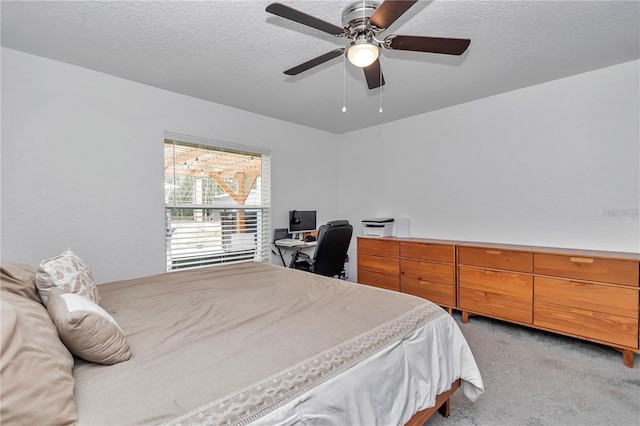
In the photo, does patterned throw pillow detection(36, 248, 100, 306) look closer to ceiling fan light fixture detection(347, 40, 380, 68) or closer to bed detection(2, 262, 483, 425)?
bed detection(2, 262, 483, 425)

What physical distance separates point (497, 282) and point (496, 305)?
0.76ft

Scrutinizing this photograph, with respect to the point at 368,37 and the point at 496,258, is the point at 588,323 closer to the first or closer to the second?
the point at 496,258

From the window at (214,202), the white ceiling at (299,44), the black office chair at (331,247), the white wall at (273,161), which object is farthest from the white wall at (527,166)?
the window at (214,202)

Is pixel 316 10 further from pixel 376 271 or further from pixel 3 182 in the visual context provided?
pixel 376 271

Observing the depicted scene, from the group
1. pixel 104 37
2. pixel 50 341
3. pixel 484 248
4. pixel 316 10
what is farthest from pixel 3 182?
pixel 484 248

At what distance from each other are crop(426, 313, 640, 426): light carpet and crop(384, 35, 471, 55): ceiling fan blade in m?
2.18

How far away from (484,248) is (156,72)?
358cm

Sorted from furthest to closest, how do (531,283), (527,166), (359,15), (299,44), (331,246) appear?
(527,166), (331,246), (531,283), (299,44), (359,15)

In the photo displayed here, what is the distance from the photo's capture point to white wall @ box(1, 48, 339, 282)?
2.35m

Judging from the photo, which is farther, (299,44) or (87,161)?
(87,161)

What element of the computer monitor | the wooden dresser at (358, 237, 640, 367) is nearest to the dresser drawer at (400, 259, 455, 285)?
the wooden dresser at (358, 237, 640, 367)

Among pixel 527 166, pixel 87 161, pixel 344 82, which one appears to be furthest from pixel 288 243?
pixel 527 166

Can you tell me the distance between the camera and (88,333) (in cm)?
103

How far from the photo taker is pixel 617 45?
234cm
